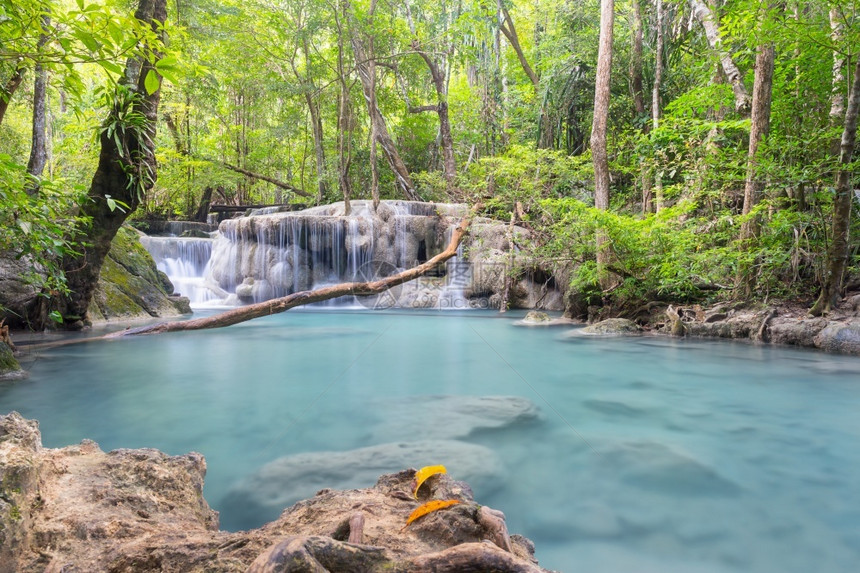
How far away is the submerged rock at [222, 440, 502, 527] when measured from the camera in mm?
2230

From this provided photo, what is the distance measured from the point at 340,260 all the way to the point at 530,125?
7.72m

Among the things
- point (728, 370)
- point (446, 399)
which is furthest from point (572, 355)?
point (446, 399)

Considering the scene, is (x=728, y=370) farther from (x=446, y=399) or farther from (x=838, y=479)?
(x=446, y=399)

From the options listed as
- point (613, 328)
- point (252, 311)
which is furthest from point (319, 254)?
point (613, 328)

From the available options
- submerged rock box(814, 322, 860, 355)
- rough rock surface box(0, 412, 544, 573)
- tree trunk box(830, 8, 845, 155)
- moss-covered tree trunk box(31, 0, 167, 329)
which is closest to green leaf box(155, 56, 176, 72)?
rough rock surface box(0, 412, 544, 573)

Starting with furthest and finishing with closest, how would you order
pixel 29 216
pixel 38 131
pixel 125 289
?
1. pixel 125 289
2. pixel 38 131
3. pixel 29 216

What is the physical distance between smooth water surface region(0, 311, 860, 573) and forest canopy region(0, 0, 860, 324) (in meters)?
1.48

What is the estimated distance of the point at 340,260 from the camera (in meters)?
13.8

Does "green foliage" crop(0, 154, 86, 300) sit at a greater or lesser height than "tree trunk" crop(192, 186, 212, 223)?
lesser

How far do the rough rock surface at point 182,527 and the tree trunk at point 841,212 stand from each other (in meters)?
6.28

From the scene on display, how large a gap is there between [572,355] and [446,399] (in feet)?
8.85

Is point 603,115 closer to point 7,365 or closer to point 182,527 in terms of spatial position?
point 7,365

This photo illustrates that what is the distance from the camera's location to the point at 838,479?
8.53ft

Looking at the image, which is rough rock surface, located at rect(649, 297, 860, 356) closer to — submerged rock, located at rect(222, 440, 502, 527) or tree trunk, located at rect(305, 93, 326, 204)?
submerged rock, located at rect(222, 440, 502, 527)
